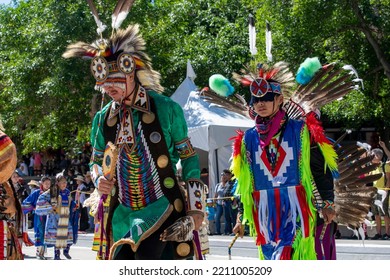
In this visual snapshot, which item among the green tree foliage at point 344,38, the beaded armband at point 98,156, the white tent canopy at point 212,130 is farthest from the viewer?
the green tree foliage at point 344,38

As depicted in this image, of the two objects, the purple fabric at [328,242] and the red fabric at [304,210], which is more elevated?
the red fabric at [304,210]

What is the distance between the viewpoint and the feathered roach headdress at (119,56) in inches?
261

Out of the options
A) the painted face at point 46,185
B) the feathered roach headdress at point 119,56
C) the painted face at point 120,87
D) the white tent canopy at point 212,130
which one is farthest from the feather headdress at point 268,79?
the white tent canopy at point 212,130

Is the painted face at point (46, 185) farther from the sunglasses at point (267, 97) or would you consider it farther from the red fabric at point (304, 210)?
the red fabric at point (304, 210)

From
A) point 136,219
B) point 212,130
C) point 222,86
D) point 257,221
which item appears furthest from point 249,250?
point 136,219

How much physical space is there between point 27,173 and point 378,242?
17217 millimetres

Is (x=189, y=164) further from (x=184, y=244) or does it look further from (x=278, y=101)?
(x=278, y=101)

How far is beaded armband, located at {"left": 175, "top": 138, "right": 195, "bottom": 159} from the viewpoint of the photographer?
6527 millimetres

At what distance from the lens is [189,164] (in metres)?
6.52

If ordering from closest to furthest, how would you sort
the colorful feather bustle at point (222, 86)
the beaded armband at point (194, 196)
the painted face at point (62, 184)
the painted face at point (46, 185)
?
the beaded armband at point (194, 196) < the colorful feather bustle at point (222, 86) < the painted face at point (62, 184) < the painted face at point (46, 185)

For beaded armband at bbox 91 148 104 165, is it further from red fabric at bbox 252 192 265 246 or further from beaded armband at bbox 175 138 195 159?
red fabric at bbox 252 192 265 246

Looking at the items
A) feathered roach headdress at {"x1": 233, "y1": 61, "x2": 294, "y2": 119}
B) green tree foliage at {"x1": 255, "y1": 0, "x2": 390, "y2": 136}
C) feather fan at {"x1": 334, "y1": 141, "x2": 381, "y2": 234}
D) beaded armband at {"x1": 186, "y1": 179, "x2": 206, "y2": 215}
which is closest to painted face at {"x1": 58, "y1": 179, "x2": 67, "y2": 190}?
green tree foliage at {"x1": 255, "y1": 0, "x2": 390, "y2": 136}

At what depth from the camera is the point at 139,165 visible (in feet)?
21.5

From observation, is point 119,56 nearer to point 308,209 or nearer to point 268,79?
point 268,79
